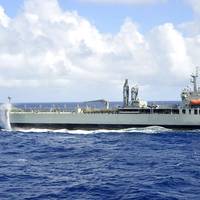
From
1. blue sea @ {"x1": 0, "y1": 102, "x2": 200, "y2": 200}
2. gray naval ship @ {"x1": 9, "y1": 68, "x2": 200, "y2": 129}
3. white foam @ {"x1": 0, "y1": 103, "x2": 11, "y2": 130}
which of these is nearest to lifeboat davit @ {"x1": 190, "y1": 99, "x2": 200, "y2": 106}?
gray naval ship @ {"x1": 9, "y1": 68, "x2": 200, "y2": 129}

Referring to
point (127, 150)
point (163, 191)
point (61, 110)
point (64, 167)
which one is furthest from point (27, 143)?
point (163, 191)

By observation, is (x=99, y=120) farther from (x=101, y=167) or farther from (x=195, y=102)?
(x=101, y=167)

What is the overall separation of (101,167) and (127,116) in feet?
128

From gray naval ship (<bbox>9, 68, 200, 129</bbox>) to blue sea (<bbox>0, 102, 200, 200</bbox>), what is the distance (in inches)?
220

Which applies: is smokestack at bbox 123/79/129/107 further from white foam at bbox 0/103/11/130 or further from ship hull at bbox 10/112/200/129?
white foam at bbox 0/103/11/130

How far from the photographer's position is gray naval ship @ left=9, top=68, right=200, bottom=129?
271ft

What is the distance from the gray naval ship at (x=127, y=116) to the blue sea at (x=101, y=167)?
18.3 feet

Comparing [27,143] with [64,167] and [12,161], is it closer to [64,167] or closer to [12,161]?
[12,161]

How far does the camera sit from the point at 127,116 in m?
85.8

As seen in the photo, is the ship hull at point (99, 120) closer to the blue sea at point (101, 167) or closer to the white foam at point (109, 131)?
the white foam at point (109, 131)

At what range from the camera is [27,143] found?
68438mm

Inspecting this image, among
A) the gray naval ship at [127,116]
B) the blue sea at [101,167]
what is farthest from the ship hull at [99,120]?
the blue sea at [101,167]

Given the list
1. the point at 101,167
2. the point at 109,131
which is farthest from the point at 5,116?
the point at 101,167

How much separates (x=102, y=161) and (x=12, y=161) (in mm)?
10053
